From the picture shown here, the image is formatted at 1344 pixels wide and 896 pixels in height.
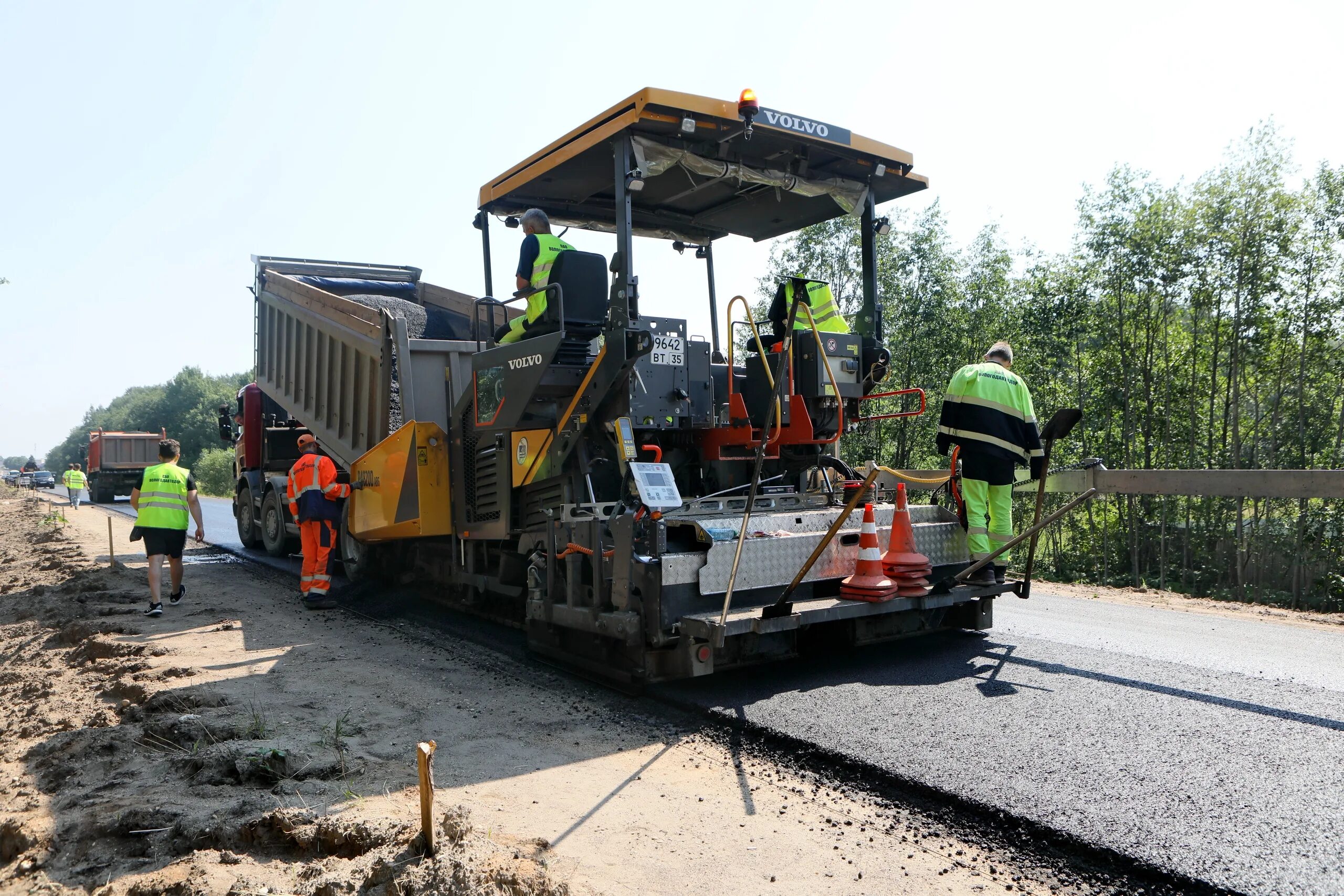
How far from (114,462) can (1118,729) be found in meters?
31.8

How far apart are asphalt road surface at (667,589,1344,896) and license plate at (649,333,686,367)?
1.71 m

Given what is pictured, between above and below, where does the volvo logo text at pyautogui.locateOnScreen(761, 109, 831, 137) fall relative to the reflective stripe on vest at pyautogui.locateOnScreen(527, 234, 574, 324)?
above

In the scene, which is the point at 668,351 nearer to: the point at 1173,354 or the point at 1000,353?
the point at 1000,353

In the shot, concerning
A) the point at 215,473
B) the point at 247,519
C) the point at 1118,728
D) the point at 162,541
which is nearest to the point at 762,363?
the point at 1118,728

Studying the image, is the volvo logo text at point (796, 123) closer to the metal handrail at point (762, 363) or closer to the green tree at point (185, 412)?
the metal handrail at point (762, 363)

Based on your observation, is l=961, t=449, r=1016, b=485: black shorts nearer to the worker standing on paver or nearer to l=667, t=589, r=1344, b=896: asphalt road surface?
the worker standing on paver

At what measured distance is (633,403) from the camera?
466cm

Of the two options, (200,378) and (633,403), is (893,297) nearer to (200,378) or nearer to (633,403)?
(633,403)

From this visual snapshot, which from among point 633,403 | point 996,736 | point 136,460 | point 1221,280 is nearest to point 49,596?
point 633,403

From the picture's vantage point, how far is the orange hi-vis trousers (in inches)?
283

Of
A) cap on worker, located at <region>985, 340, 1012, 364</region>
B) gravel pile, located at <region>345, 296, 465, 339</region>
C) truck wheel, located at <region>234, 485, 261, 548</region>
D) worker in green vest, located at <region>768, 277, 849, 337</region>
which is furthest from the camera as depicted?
truck wheel, located at <region>234, 485, 261, 548</region>

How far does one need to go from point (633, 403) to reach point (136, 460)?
29.8 metres

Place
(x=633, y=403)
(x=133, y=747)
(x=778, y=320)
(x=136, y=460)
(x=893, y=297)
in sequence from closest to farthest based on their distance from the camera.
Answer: (x=133, y=747), (x=633, y=403), (x=778, y=320), (x=893, y=297), (x=136, y=460)

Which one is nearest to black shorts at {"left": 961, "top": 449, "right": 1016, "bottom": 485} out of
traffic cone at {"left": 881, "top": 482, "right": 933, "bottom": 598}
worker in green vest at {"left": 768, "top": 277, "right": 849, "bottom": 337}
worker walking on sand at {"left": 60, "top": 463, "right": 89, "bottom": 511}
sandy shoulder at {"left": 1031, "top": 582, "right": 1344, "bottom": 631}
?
traffic cone at {"left": 881, "top": 482, "right": 933, "bottom": 598}
